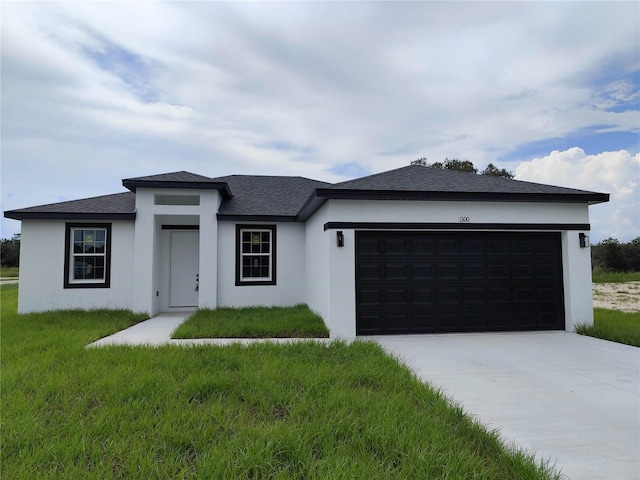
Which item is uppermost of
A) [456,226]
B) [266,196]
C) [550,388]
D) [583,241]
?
[266,196]

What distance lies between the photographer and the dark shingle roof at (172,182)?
31.9 feet

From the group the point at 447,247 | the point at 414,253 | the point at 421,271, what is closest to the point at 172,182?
the point at 414,253

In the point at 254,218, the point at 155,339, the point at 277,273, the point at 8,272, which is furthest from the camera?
the point at 8,272

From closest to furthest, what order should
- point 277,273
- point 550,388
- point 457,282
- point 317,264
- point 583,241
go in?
point 550,388 < point 457,282 < point 583,241 < point 317,264 < point 277,273

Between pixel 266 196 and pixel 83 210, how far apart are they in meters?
5.74

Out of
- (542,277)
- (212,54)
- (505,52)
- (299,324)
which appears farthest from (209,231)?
(505,52)

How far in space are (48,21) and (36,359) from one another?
783cm

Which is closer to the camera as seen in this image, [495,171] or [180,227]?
[180,227]

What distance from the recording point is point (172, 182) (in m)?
9.88

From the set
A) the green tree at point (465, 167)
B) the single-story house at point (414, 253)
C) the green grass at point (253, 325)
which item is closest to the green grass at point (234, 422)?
the green grass at point (253, 325)

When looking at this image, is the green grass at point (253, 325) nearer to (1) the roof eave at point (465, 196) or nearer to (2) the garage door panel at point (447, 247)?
(1) the roof eave at point (465, 196)

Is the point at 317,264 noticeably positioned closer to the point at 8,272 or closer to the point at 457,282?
the point at 457,282

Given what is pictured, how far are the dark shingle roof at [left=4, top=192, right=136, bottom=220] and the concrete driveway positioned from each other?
8572 mm

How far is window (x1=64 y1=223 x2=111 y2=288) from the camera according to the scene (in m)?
10.2
